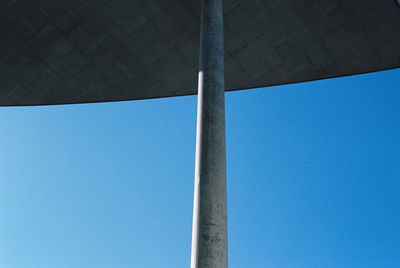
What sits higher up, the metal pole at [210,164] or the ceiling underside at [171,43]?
the ceiling underside at [171,43]

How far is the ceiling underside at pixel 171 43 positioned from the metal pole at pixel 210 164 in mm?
5045

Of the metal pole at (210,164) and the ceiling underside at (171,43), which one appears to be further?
the ceiling underside at (171,43)

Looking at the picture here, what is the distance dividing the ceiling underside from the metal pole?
5.04 m

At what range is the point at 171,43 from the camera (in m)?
16.5

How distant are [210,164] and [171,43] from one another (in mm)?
9414

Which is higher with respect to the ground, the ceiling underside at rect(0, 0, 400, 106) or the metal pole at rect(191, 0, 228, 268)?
the ceiling underside at rect(0, 0, 400, 106)

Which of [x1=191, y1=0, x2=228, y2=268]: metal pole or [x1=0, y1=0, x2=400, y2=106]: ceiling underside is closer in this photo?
[x1=191, y1=0, x2=228, y2=268]: metal pole

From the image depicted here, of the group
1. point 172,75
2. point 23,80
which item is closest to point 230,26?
point 172,75

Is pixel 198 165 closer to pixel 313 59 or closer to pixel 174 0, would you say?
pixel 174 0

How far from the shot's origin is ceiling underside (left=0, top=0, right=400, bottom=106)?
593 inches

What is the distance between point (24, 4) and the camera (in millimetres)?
15359

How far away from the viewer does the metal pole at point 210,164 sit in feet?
24.0

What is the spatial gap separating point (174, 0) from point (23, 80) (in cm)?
883

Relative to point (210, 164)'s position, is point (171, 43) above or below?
above
